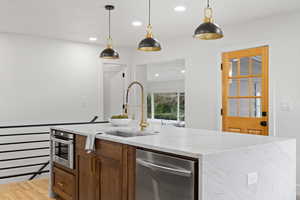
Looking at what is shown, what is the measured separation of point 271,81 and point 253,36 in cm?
75

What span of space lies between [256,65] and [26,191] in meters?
3.92

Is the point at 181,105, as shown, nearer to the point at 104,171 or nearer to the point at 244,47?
the point at 244,47

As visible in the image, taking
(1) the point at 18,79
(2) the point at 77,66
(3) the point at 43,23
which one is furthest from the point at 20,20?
(2) the point at 77,66

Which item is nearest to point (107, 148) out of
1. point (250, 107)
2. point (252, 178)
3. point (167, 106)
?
point (252, 178)

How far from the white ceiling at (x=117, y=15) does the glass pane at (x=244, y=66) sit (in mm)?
610

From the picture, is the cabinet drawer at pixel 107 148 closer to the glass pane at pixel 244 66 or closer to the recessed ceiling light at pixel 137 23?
the recessed ceiling light at pixel 137 23

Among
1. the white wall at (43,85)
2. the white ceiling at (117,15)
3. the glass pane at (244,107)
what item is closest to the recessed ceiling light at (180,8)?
the white ceiling at (117,15)

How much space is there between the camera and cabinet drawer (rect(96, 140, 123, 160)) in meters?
2.47

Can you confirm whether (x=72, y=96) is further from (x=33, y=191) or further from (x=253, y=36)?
(x=253, y=36)

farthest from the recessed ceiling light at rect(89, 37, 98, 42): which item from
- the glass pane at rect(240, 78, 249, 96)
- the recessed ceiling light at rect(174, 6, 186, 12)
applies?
the glass pane at rect(240, 78, 249, 96)

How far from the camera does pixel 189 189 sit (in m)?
1.78

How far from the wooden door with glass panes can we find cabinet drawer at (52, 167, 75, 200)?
8.94 ft

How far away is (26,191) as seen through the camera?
4133 mm

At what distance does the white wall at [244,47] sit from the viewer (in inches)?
155
